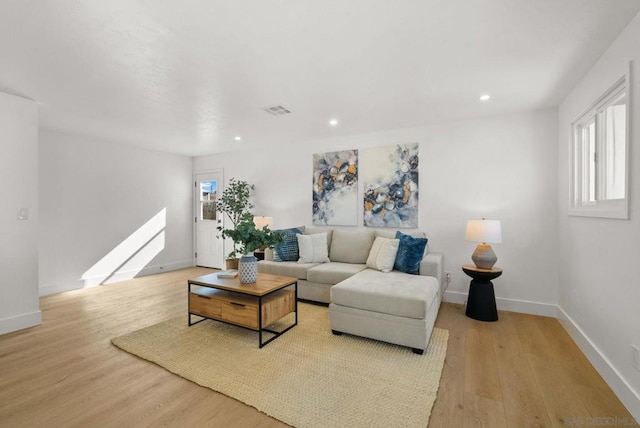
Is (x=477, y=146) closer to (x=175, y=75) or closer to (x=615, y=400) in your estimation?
(x=615, y=400)

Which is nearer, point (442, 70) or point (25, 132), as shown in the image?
point (442, 70)

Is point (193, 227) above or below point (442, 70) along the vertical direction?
below

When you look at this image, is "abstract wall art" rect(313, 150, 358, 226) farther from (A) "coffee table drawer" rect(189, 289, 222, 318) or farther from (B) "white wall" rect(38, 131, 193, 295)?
(B) "white wall" rect(38, 131, 193, 295)

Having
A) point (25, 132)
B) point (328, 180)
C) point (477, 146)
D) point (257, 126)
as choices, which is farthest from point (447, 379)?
point (25, 132)

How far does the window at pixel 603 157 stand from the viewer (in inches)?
80.4

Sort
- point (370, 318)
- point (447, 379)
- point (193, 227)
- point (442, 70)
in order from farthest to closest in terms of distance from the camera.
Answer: point (193, 227) < point (370, 318) < point (442, 70) < point (447, 379)

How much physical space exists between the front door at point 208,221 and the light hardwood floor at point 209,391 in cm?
294

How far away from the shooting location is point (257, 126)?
407 centimetres

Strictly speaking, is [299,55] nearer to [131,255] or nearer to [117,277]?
[131,255]

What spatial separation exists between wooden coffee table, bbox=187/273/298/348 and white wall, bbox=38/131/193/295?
286 centimetres

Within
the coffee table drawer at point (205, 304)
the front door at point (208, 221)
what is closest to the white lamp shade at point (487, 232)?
the coffee table drawer at point (205, 304)

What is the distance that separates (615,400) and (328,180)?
12.5 ft

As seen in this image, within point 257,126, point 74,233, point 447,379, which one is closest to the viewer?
point 447,379

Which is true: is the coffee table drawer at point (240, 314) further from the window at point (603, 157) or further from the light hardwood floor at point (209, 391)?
the window at point (603, 157)
